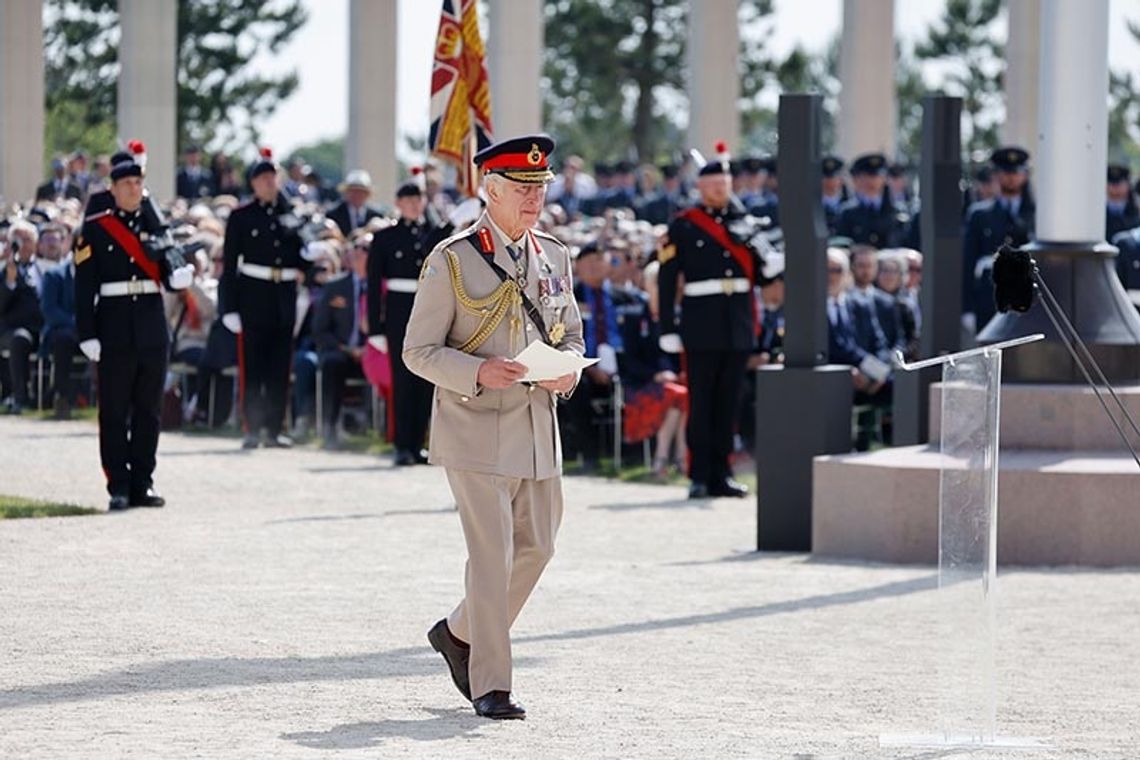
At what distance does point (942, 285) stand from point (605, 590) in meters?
4.51

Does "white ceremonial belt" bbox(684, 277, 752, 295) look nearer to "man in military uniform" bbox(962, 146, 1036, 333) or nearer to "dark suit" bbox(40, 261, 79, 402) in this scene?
"man in military uniform" bbox(962, 146, 1036, 333)

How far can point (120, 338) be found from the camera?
1617 centimetres

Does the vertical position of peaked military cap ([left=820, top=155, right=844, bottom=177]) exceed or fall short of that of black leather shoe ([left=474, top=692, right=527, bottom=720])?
it exceeds it

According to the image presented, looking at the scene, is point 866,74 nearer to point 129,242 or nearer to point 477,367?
point 129,242

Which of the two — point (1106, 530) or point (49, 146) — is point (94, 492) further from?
point (49, 146)

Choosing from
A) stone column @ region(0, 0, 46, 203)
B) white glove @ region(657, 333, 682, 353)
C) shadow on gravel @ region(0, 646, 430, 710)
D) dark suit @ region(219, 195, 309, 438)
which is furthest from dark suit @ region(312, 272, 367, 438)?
stone column @ region(0, 0, 46, 203)

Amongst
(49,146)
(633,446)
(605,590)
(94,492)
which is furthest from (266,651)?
(49,146)

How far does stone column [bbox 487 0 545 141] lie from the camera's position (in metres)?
32.2

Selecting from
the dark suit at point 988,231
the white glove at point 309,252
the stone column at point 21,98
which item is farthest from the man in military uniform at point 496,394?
the stone column at point 21,98

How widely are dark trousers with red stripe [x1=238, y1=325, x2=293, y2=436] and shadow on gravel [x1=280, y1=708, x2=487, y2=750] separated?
11.9 meters

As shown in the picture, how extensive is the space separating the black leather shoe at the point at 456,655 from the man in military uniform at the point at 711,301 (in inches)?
328

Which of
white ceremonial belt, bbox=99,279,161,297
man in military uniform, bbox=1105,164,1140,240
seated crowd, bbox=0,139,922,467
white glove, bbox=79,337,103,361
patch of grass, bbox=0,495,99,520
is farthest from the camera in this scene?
man in military uniform, bbox=1105,164,1140,240

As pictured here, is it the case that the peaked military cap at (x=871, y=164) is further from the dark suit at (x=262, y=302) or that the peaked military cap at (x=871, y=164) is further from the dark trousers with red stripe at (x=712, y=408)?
the dark trousers with red stripe at (x=712, y=408)

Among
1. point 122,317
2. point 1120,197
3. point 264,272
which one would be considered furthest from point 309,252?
point 1120,197
